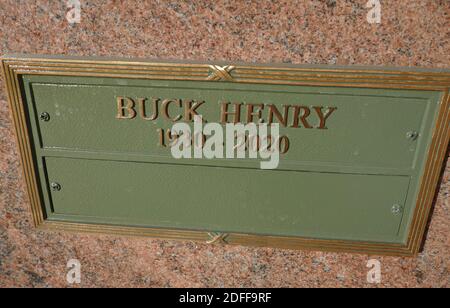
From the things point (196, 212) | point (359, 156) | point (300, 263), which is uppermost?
point (359, 156)

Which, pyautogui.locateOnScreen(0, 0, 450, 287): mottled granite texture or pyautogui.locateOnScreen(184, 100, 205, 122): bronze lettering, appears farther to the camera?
pyautogui.locateOnScreen(184, 100, 205, 122): bronze lettering

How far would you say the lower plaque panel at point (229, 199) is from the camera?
6.08 feet

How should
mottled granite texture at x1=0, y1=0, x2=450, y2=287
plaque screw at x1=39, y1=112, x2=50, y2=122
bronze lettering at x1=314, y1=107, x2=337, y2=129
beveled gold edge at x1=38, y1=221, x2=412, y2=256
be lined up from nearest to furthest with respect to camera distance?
mottled granite texture at x1=0, y1=0, x2=450, y2=287 → bronze lettering at x1=314, y1=107, x2=337, y2=129 → plaque screw at x1=39, y1=112, x2=50, y2=122 → beveled gold edge at x1=38, y1=221, x2=412, y2=256

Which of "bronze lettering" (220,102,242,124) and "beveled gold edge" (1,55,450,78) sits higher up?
"beveled gold edge" (1,55,450,78)

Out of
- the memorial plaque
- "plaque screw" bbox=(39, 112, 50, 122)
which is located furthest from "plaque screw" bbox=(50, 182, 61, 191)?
"plaque screw" bbox=(39, 112, 50, 122)

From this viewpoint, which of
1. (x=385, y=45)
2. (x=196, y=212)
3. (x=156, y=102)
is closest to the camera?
(x=385, y=45)

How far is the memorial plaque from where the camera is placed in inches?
64.8

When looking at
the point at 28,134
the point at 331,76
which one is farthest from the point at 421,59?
the point at 28,134

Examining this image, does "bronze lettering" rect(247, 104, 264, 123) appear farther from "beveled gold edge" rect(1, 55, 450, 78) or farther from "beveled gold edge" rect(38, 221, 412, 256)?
"beveled gold edge" rect(38, 221, 412, 256)

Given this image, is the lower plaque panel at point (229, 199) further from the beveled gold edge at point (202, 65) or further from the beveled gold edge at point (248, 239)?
the beveled gold edge at point (202, 65)

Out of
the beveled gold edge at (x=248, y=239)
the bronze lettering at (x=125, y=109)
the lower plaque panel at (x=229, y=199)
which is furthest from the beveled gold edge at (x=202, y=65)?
the beveled gold edge at (x=248, y=239)

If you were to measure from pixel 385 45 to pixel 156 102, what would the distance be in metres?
1.13

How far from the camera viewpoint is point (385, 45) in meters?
1.59

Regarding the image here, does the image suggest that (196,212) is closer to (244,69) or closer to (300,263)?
(300,263)
